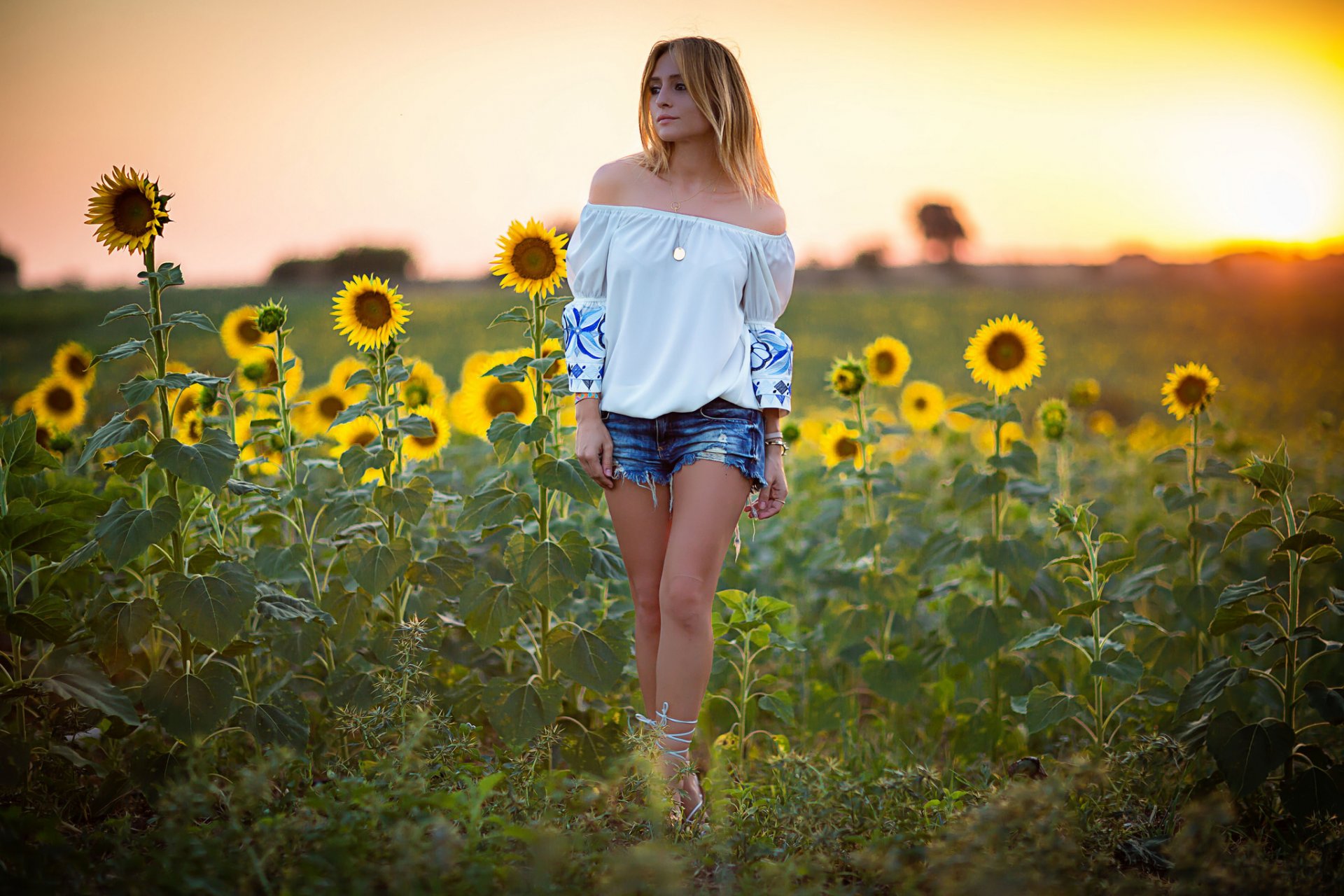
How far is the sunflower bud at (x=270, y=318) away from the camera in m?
2.88

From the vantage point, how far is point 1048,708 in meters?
2.91

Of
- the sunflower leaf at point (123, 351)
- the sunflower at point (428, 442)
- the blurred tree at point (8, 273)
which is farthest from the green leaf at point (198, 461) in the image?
the blurred tree at point (8, 273)

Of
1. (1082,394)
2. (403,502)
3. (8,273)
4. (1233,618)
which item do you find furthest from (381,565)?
(8,273)

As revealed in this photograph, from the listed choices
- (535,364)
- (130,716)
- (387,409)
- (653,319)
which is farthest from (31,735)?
(653,319)

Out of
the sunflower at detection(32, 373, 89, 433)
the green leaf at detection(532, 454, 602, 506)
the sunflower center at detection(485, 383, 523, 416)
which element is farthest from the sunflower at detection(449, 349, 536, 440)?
the sunflower at detection(32, 373, 89, 433)

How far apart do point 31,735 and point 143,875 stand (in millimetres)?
1009

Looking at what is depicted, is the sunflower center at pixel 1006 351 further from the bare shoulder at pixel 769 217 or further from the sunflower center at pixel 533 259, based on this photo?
the sunflower center at pixel 533 259

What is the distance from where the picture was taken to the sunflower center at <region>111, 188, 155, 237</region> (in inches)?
101

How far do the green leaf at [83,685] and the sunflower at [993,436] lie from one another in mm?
2611

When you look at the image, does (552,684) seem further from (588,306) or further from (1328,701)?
(1328,701)

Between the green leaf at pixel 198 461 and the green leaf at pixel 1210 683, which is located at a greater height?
the green leaf at pixel 198 461

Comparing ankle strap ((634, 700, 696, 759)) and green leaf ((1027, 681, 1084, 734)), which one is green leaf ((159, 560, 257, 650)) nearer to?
ankle strap ((634, 700, 696, 759))

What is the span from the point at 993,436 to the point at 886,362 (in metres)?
0.97

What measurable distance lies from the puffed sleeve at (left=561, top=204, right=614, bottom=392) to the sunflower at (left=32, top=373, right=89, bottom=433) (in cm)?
236
